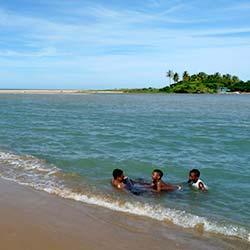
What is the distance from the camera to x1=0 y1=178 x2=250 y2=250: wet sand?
22.5 feet

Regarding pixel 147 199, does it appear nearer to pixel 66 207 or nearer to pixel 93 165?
pixel 66 207

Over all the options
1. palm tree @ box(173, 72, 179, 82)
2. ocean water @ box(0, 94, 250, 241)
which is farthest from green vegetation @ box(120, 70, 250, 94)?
ocean water @ box(0, 94, 250, 241)

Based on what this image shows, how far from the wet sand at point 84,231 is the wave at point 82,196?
0.35 meters

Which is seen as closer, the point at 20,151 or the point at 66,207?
the point at 66,207

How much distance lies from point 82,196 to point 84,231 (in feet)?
9.12

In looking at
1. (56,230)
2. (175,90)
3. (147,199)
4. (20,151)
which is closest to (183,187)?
(147,199)

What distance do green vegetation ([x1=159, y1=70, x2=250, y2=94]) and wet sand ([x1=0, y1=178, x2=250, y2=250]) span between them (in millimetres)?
141731

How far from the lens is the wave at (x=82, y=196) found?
820cm

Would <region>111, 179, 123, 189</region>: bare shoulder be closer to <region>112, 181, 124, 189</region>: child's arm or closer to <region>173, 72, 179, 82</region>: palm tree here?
<region>112, 181, 124, 189</region>: child's arm

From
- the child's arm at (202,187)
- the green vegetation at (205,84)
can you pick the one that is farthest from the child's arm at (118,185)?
the green vegetation at (205,84)

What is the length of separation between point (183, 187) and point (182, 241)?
4427 mm

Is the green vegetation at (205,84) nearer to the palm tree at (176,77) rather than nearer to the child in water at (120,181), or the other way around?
the palm tree at (176,77)

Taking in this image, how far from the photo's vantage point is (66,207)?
9.08m

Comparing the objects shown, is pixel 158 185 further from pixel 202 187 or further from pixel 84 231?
pixel 84 231
